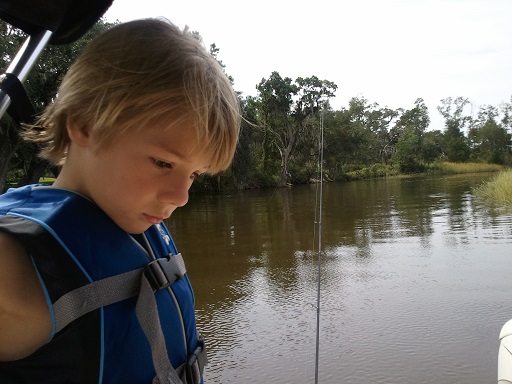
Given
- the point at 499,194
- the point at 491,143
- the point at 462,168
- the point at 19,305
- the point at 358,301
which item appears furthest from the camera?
the point at 491,143

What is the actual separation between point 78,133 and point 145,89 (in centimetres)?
15

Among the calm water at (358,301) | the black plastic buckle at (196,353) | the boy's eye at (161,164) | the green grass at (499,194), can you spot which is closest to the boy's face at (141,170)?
the boy's eye at (161,164)

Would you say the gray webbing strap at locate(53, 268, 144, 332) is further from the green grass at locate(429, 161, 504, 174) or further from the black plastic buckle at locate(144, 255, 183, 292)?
the green grass at locate(429, 161, 504, 174)

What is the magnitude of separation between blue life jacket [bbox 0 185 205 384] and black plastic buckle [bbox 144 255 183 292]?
0.06 feet

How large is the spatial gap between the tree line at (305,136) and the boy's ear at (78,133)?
3.10 meters

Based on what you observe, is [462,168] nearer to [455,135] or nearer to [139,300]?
[455,135]

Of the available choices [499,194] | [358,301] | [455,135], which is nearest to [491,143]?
[455,135]

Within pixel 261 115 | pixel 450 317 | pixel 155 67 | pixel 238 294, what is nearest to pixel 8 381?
pixel 155 67

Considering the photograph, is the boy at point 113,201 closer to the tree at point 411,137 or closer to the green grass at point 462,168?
the green grass at point 462,168

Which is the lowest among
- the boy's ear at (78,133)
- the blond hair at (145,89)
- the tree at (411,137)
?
the boy's ear at (78,133)

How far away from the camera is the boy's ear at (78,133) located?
946 mm

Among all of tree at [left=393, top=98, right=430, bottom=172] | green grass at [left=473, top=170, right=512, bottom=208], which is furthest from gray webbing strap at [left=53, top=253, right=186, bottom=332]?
tree at [left=393, top=98, right=430, bottom=172]

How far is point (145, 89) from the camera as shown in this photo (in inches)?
36.6

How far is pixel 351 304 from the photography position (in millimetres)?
5047
